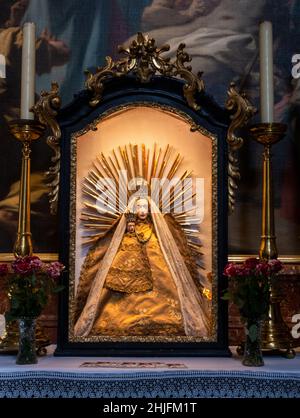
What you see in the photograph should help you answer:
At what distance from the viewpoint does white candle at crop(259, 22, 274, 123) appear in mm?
3137

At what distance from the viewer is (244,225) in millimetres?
3592

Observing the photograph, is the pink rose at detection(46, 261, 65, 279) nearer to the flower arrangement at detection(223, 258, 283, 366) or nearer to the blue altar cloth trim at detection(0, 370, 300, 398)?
the blue altar cloth trim at detection(0, 370, 300, 398)

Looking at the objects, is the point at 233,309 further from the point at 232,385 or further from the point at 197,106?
the point at 197,106

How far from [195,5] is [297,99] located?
2.66ft

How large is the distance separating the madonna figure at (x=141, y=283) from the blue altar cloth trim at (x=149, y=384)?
45 cm

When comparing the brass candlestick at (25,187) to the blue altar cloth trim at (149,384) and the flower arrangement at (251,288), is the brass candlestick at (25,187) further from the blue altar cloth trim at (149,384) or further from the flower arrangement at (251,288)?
the flower arrangement at (251,288)

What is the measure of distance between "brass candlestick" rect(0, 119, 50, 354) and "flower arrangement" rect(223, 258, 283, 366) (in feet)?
3.19

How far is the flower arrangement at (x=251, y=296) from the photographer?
110 inches

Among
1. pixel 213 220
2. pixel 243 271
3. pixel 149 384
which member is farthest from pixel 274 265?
pixel 149 384

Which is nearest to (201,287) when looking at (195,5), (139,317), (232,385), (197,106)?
(139,317)

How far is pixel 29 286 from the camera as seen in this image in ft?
9.38

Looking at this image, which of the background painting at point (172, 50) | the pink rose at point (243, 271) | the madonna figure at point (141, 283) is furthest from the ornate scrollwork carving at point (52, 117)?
the pink rose at point (243, 271)

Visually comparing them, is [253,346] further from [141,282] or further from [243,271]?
[141,282]

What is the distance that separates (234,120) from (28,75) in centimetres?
104
